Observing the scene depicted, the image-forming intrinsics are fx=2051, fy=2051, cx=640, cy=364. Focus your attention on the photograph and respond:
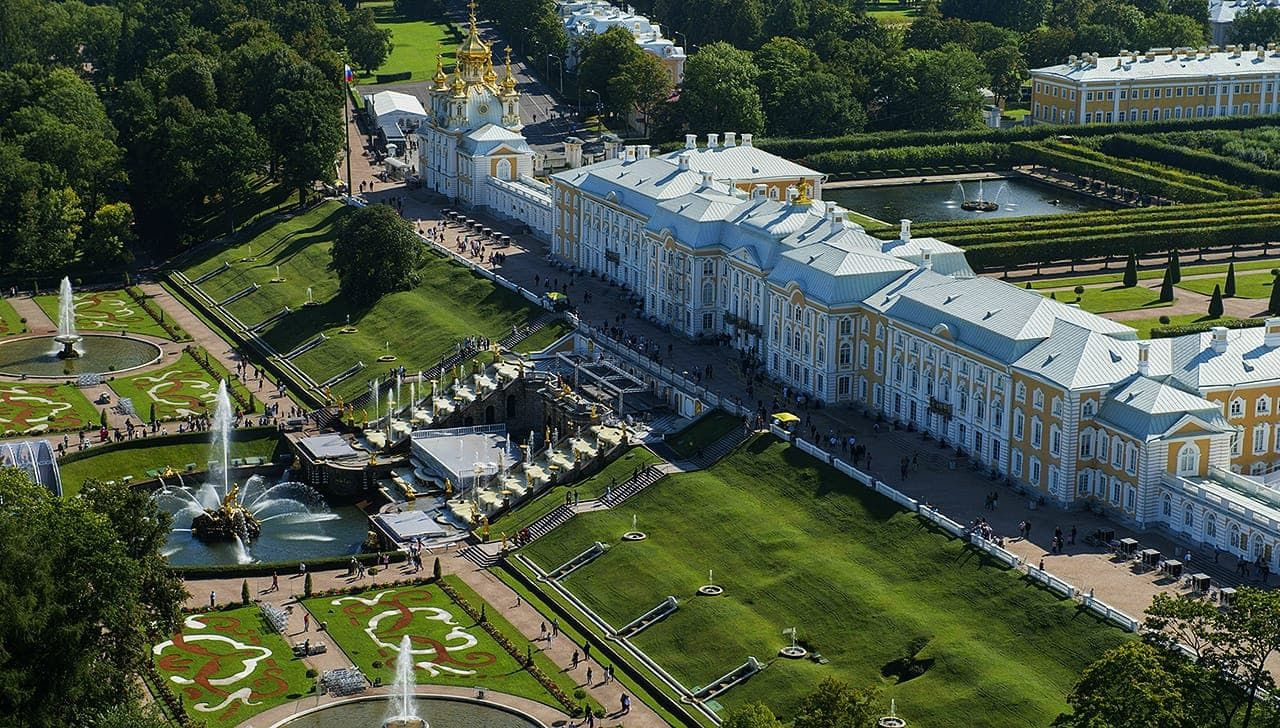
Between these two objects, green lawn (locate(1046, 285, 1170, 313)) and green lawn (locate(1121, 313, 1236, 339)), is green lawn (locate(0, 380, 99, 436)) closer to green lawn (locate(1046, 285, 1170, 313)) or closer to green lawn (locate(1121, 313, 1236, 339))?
green lawn (locate(1046, 285, 1170, 313))

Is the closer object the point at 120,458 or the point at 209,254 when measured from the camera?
the point at 120,458

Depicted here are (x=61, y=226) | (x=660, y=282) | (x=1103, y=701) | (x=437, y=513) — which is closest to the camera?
(x=1103, y=701)

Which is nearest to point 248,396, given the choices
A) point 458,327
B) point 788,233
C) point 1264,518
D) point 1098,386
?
point 458,327

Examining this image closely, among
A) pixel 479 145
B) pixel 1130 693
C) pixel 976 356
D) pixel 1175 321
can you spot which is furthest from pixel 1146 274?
pixel 1130 693

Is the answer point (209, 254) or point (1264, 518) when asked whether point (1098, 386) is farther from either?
point (209, 254)

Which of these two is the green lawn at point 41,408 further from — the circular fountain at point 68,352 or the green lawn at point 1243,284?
the green lawn at point 1243,284

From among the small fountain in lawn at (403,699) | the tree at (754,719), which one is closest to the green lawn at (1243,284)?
the small fountain in lawn at (403,699)
